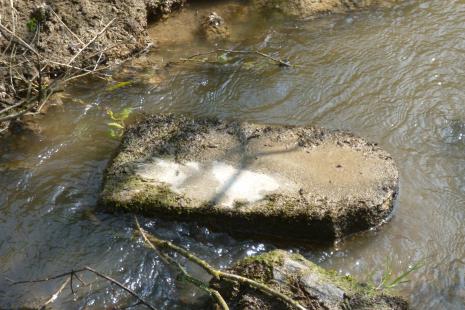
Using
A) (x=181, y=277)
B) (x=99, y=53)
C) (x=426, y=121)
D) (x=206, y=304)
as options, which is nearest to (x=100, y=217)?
(x=181, y=277)

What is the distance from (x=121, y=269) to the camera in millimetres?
3463

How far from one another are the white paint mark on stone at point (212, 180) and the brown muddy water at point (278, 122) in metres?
0.28

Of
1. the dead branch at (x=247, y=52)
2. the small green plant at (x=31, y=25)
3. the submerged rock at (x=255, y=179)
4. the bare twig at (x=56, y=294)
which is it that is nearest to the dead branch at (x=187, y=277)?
the submerged rock at (x=255, y=179)

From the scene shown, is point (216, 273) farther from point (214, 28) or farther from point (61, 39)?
point (214, 28)

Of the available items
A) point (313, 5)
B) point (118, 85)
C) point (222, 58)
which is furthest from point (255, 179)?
point (313, 5)

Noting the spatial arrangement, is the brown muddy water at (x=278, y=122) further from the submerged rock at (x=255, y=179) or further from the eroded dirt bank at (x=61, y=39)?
the eroded dirt bank at (x=61, y=39)

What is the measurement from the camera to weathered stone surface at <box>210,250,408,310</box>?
9.78 feet

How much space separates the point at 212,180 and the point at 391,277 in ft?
4.86

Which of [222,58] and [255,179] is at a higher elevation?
[222,58]

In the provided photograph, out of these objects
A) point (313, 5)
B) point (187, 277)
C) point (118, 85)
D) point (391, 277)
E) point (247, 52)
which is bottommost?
point (391, 277)

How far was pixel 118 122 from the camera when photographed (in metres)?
4.70

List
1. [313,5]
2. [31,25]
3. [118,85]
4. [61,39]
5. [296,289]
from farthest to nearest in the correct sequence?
[313,5]
[61,39]
[31,25]
[118,85]
[296,289]

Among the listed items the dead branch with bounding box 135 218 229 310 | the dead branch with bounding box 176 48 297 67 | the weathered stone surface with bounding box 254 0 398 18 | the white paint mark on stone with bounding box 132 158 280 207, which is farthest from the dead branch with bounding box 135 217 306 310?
the weathered stone surface with bounding box 254 0 398 18

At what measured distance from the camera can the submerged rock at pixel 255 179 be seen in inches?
145
